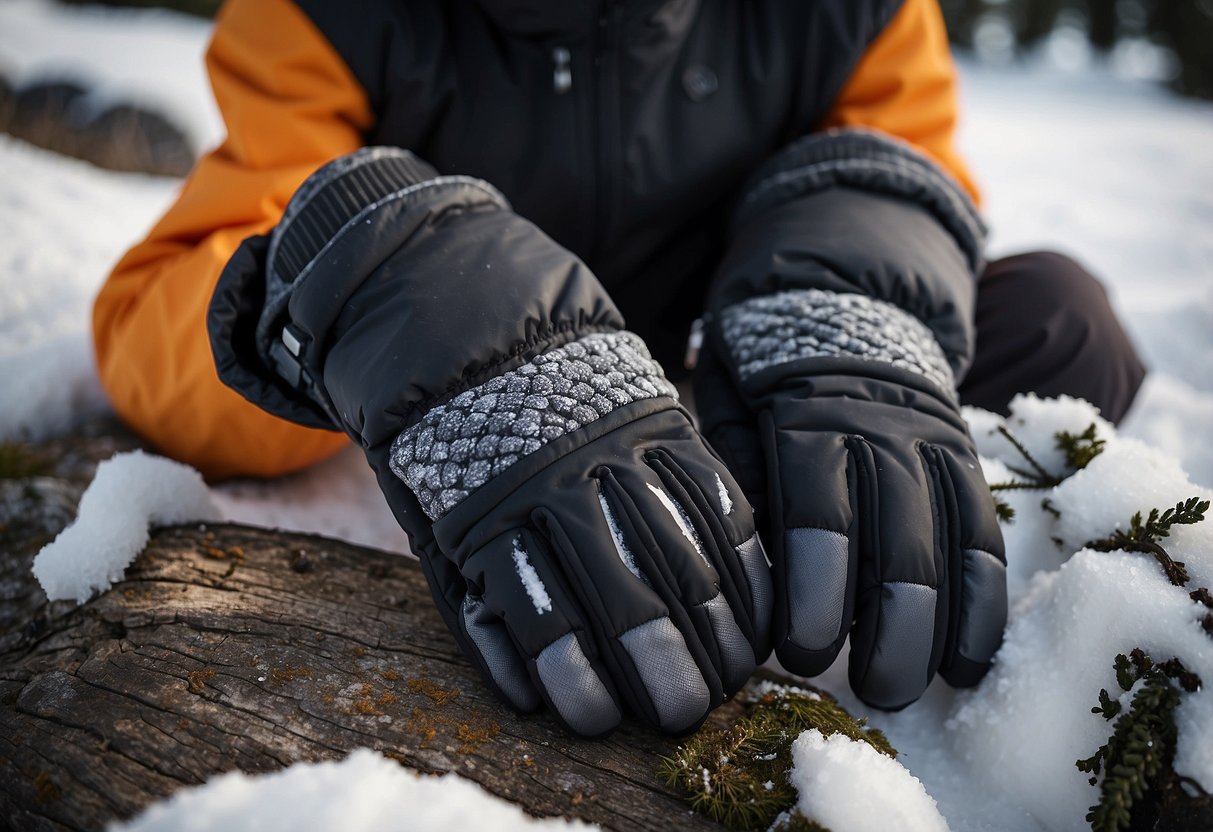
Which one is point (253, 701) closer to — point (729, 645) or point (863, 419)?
point (729, 645)

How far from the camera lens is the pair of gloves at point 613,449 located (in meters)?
0.84

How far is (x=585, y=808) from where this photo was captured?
2.66 ft

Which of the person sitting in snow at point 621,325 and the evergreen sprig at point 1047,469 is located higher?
the person sitting in snow at point 621,325

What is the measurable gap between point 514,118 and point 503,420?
2.49ft

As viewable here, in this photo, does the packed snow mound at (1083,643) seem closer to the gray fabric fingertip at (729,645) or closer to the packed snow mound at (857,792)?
the packed snow mound at (857,792)

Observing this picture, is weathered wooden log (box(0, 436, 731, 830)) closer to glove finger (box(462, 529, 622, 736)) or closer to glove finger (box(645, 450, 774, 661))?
glove finger (box(462, 529, 622, 736))

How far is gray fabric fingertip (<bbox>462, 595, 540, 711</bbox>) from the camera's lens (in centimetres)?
87

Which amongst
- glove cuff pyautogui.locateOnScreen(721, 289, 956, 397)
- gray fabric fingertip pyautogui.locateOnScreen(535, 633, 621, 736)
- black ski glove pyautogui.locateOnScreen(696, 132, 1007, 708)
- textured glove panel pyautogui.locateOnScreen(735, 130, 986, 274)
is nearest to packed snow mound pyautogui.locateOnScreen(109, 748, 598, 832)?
gray fabric fingertip pyautogui.locateOnScreen(535, 633, 621, 736)

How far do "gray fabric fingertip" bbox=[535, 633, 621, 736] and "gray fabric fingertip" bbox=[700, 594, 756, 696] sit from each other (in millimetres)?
133

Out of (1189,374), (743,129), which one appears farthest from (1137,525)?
(1189,374)

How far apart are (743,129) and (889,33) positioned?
324 mm

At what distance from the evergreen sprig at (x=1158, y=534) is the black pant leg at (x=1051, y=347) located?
1.47ft

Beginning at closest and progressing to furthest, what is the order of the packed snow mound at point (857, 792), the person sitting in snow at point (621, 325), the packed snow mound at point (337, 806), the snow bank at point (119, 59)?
the packed snow mound at point (337, 806), the packed snow mound at point (857, 792), the person sitting in snow at point (621, 325), the snow bank at point (119, 59)

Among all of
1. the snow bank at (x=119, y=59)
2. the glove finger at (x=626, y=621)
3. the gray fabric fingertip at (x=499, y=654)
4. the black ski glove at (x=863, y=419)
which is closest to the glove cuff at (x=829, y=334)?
the black ski glove at (x=863, y=419)
